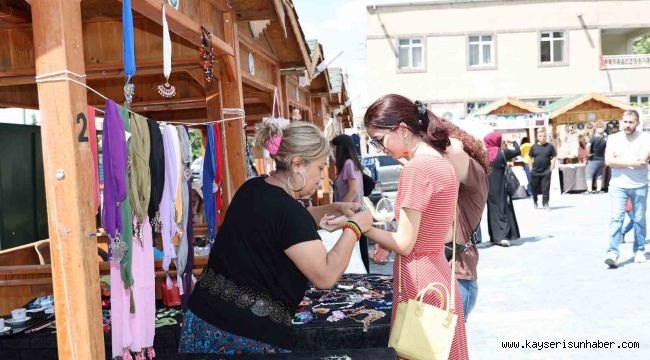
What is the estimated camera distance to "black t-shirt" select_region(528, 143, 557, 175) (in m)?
12.4

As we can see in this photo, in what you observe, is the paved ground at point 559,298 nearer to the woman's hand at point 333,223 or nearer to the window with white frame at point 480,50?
the woman's hand at point 333,223

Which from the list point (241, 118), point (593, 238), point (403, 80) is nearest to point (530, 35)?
point (403, 80)

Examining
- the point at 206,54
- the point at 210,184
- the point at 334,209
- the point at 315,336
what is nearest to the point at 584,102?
the point at 210,184

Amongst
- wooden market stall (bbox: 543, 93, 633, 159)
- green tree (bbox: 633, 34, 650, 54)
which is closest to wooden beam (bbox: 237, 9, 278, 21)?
wooden market stall (bbox: 543, 93, 633, 159)

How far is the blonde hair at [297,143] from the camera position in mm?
2414

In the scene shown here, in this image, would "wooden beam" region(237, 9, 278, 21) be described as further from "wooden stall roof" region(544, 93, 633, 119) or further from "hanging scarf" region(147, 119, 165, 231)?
"wooden stall roof" region(544, 93, 633, 119)

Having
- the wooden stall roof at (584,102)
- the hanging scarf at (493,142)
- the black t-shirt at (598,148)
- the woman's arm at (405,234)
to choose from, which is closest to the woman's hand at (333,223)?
the woman's arm at (405,234)

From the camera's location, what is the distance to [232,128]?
512 centimetres

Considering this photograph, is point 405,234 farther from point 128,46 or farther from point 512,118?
point 512,118

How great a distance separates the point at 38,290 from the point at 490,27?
1120 inches

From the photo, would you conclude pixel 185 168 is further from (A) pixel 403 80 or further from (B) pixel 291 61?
(A) pixel 403 80

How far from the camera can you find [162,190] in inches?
137

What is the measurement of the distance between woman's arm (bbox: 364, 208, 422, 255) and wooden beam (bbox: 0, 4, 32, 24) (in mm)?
3473

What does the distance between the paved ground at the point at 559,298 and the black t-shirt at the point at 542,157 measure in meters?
2.91
